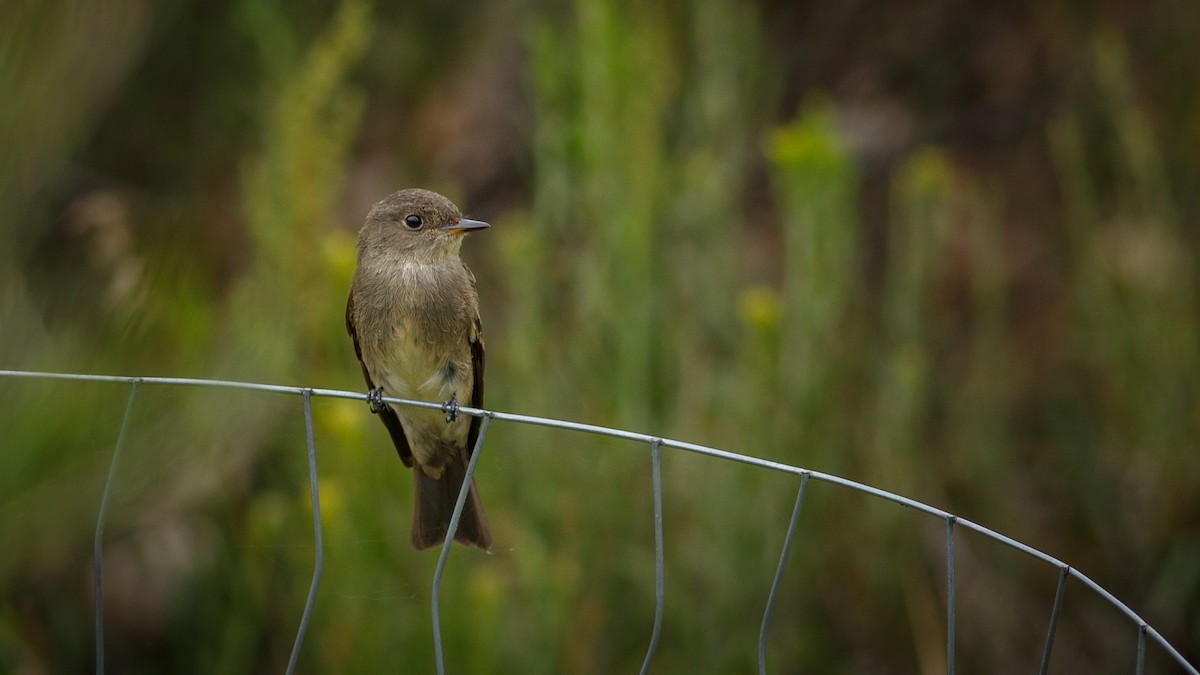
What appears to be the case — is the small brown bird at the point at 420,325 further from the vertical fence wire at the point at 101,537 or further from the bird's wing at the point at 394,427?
the vertical fence wire at the point at 101,537

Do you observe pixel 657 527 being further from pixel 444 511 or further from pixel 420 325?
pixel 420 325

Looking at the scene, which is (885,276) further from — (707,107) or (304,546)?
(304,546)

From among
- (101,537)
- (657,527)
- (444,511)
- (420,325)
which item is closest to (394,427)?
(420,325)

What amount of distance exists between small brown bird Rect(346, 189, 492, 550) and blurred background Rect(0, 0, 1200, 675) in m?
0.17

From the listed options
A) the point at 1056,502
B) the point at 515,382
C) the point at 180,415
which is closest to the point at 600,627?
the point at 515,382

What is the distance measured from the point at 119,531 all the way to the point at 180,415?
27.2 inches

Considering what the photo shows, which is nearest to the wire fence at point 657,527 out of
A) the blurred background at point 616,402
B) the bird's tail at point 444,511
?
the blurred background at point 616,402

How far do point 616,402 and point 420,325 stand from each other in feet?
2.11

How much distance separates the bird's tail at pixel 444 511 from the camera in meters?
2.06

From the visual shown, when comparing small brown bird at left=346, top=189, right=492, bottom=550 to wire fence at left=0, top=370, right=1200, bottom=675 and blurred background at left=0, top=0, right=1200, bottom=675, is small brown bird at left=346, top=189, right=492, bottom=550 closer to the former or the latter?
blurred background at left=0, top=0, right=1200, bottom=675

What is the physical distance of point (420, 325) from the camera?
2420mm

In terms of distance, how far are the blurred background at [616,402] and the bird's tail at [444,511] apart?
0.24m

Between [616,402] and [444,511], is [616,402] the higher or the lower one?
the higher one

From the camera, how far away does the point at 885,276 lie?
16.6ft
